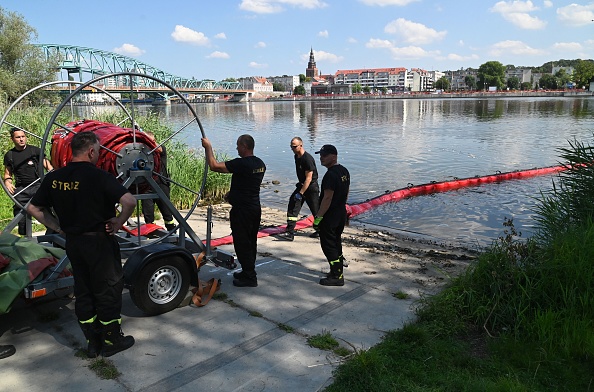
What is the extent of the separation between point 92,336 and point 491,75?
206m

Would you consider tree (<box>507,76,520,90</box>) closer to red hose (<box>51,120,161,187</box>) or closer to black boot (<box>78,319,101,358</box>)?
red hose (<box>51,120,161,187</box>)

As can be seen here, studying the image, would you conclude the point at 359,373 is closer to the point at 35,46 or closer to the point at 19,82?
the point at 19,82

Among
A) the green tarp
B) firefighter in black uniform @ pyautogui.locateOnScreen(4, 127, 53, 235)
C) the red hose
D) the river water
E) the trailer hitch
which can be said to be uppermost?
the red hose

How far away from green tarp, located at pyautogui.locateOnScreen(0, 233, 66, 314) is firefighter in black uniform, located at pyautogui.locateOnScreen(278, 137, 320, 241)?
12.8 ft

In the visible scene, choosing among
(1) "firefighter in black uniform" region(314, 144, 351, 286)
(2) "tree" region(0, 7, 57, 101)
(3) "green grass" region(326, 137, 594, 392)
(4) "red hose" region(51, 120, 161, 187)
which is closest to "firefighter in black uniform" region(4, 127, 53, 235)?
(4) "red hose" region(51, 120, 161, 187)

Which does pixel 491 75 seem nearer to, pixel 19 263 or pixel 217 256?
pixel 217 256

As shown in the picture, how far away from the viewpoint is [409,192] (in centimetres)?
1309

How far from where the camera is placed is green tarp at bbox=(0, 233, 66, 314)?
376cm

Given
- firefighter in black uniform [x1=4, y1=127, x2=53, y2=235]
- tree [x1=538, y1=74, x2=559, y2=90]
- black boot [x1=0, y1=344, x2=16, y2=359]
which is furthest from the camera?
tree [x1=538, y1=74, x2=559, y2=90]

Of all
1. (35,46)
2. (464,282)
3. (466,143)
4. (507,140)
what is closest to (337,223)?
(464,282)

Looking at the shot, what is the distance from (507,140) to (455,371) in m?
27.9

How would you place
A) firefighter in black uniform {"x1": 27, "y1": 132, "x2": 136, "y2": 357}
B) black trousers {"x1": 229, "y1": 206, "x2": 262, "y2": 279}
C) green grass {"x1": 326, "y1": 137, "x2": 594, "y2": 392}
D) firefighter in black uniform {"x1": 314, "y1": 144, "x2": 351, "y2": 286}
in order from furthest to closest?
1. firefighter in black uniform {"x1": 314, "y1": 144, "x2": 351, "y2": 286}
2. black trousers {"x1": 229, "y1": 206, "x2": 262, "y2": 279}
3. firefighter in black uniform {"x1": 27, "y1": 132, "x2": 136, "y2": 357}
4. green grass {"x1": 326, "y1": 137, "x2": 594, "y2": 392}

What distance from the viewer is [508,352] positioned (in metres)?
3.88

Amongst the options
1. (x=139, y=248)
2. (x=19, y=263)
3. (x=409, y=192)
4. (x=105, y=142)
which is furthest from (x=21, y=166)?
(x=409, y=192)
